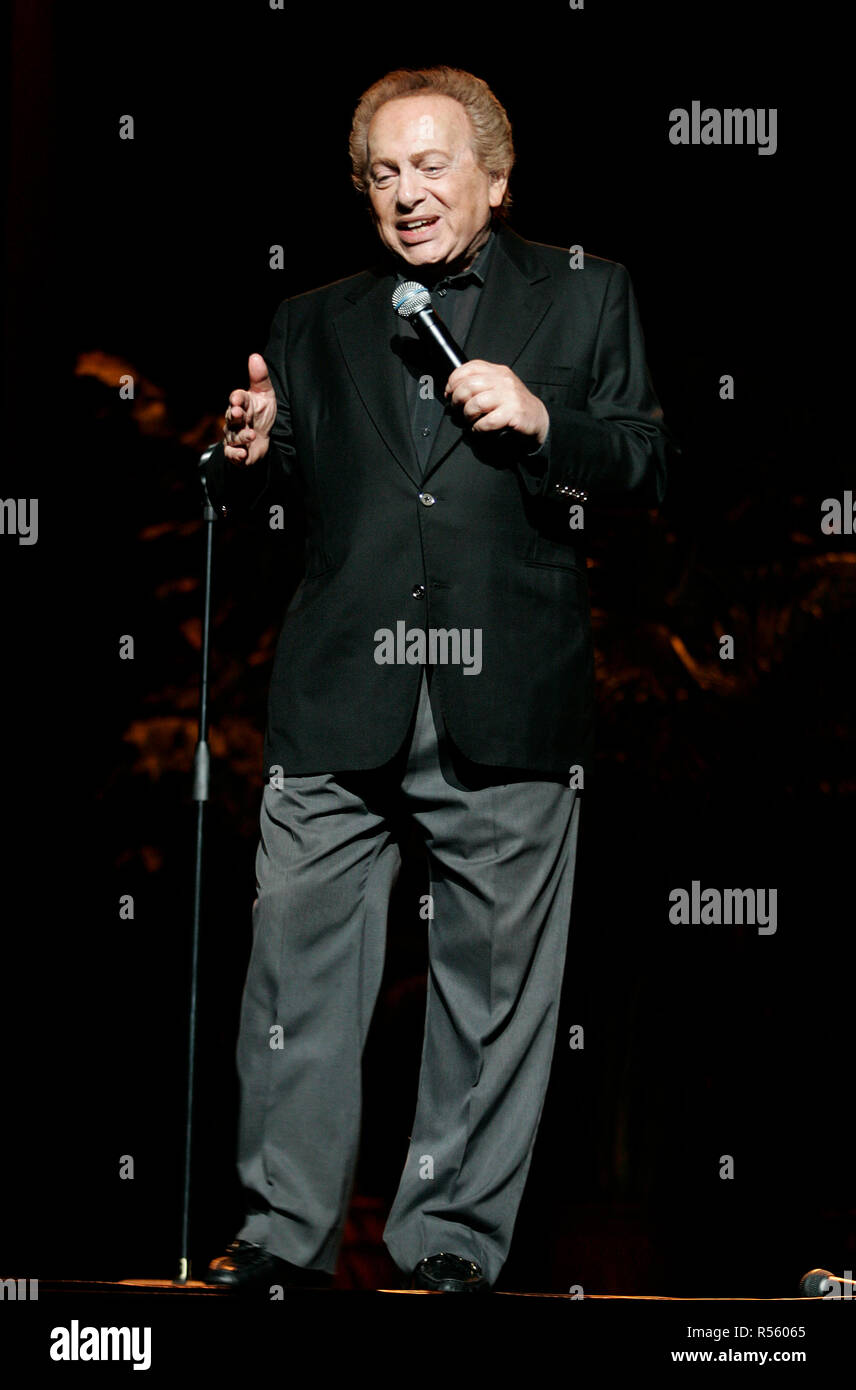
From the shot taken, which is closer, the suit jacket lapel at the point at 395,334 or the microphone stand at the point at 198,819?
the microphone stand at the point at 198,819

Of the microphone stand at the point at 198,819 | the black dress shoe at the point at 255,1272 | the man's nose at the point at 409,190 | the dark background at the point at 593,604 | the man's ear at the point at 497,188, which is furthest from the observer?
the dark background at the point at 593,604

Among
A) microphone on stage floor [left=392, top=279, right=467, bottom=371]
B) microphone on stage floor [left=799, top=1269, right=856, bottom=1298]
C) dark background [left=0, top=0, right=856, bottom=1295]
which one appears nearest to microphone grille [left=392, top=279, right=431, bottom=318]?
microphone on stage floor [left=392, top=279, right=467, bottom=371]

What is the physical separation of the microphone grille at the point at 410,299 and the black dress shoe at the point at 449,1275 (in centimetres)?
113

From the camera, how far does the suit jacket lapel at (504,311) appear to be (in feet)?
6.69

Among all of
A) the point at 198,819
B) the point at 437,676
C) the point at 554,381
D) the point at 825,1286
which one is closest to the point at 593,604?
the point at 554,381

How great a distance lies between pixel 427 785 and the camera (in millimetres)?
1996

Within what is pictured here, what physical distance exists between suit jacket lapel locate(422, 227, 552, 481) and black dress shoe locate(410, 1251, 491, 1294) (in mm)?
966

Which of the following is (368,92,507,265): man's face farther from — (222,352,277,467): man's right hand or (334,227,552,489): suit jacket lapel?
(222,352,277,467): man's right hand

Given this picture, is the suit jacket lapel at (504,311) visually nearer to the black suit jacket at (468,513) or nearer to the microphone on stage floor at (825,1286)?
the black suit jacket at (468,513)

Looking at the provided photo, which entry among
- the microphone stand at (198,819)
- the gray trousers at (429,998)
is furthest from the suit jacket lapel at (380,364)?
the gray trousers at (429,998)

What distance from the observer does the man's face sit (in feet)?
6.68
